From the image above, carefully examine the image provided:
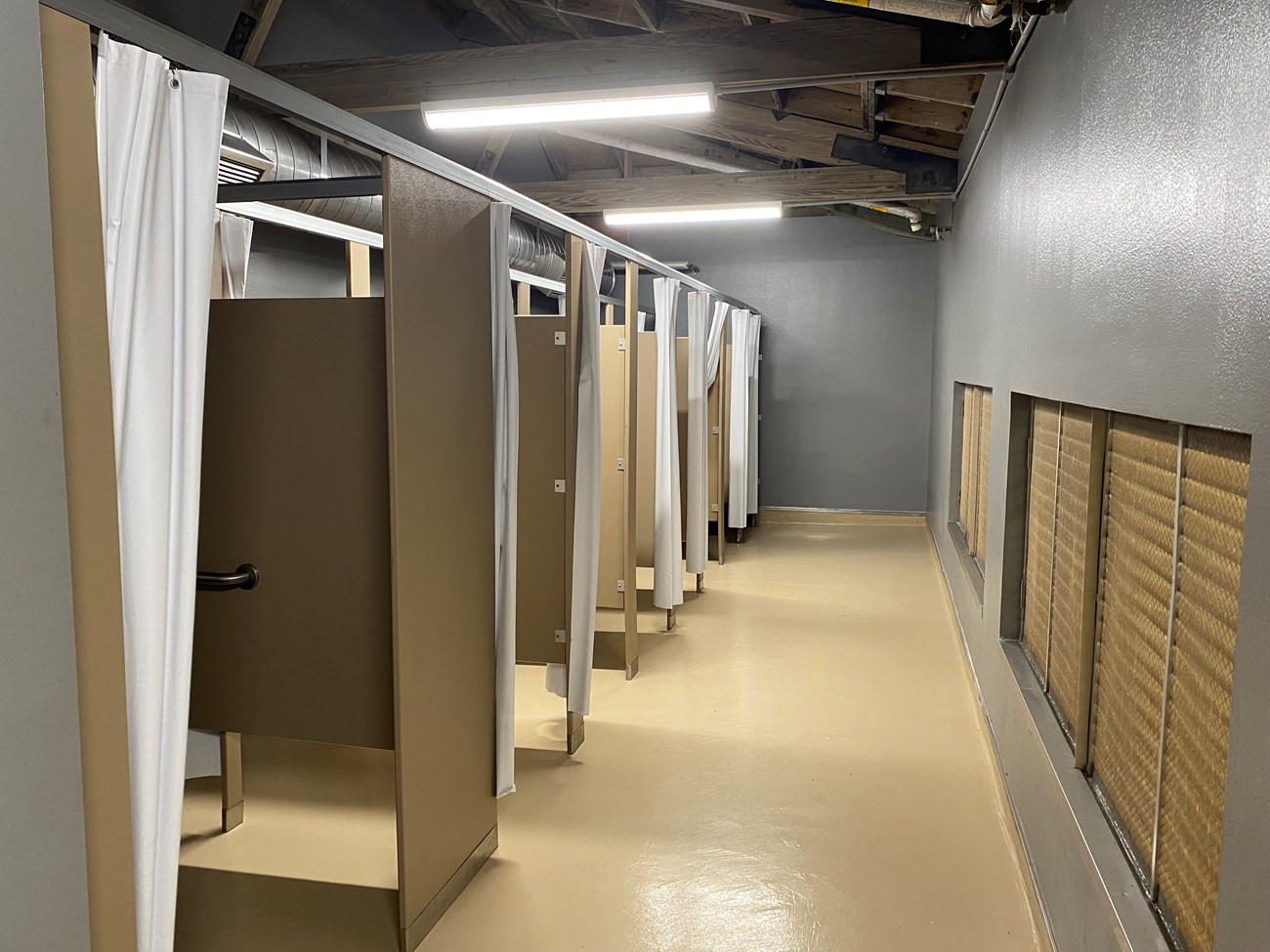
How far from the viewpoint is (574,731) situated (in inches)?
147

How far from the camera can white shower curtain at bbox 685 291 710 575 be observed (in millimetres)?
5965

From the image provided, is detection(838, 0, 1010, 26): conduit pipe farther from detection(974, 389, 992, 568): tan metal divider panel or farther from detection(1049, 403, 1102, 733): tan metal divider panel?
detection(974, 389, 992, 568): tan metal divider panel

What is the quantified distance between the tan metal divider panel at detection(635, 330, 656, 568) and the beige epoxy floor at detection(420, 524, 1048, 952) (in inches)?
25.2

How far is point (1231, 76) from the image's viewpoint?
1312 mm

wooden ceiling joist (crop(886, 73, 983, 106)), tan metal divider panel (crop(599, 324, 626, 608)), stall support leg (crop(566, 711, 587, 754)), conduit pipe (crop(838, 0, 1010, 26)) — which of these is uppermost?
wooden ceiling joist (crop(886, 73, 983, 106))

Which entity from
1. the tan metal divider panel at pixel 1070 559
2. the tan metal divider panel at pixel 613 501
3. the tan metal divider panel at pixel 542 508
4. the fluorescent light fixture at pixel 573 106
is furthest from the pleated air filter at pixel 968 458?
the tan metal divider panel at pixel 542 508

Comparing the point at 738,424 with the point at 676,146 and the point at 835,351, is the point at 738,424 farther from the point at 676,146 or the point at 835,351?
the point at 676,146

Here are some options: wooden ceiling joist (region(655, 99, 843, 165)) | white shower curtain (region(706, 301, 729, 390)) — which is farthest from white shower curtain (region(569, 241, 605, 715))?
white shower curtain (region(706, 301, 729, 390))

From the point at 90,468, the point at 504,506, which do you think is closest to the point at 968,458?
the point at 504,506

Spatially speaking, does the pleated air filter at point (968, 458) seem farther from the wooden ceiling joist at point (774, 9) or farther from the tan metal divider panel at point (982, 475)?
the wooden ceiling joist at point (774, 9)

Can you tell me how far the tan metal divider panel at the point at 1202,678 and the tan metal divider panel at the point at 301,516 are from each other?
182 centimetres

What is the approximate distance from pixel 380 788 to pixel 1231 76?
127 inches

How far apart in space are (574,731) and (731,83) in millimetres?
2869

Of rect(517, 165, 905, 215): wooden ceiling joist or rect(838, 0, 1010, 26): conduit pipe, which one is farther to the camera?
rect(517, 165, 905, 215): wooden ceiling joist
